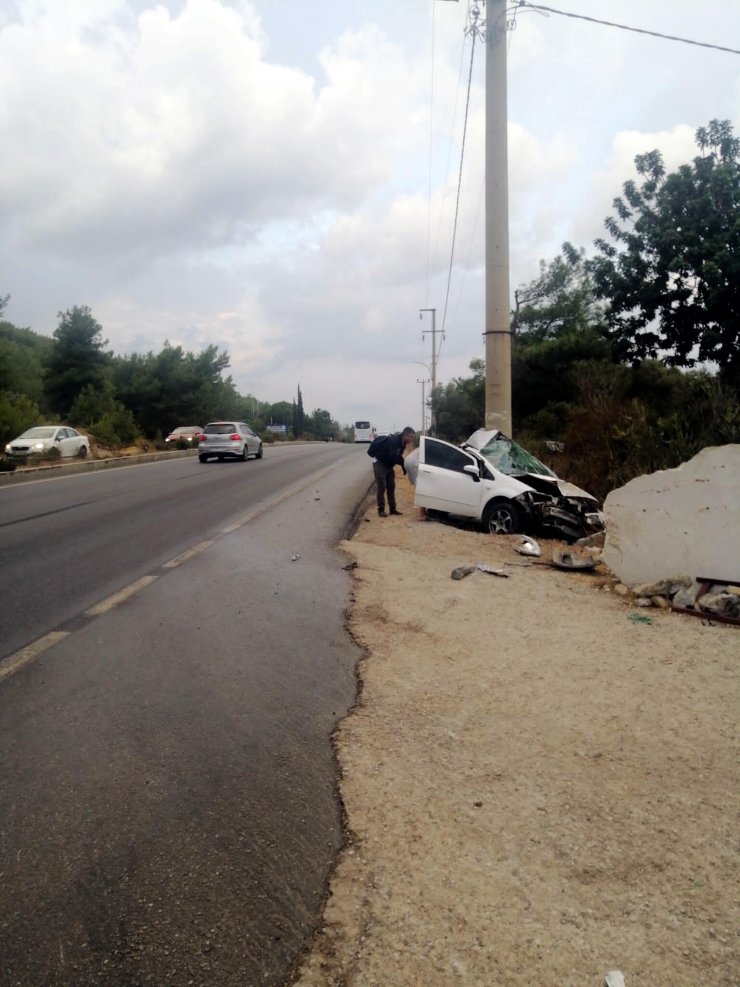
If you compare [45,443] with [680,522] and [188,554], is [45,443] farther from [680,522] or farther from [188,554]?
[680,522]

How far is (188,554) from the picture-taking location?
9.17 m

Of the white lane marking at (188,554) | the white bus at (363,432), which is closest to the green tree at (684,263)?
the white lane marking at (188,554)

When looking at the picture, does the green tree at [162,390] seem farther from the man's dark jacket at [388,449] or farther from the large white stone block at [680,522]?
the large white stone block at [680,522]

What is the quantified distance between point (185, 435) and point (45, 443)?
62.3 feet

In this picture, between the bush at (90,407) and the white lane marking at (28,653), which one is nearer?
the white lane marking at (28,653)

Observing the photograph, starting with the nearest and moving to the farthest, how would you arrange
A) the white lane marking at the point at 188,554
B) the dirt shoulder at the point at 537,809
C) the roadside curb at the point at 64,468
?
1. the dirt shoulder at the point at 537,809
2. the white lane marking at the point at 188,554
3. the roadside curb at the point at 64,468

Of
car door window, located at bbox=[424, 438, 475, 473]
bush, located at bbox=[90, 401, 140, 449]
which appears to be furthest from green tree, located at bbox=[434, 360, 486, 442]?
car door window, located at bbox=[424, 438, 475, 473]

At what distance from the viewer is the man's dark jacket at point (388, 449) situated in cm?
1271

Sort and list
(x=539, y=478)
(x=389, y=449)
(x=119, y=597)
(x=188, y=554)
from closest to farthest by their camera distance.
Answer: (x=119, y=597) < (x=188, y=554) < (x=539, y=478) < (x=389, y=449)

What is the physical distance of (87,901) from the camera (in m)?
2.54

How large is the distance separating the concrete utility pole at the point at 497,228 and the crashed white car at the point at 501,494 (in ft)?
8.64

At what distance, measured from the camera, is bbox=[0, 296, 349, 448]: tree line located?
108 feet

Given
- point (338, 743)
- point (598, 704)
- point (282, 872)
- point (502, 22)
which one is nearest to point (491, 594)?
point (598, 704)

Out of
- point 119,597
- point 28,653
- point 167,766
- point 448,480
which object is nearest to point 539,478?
point 448,480
